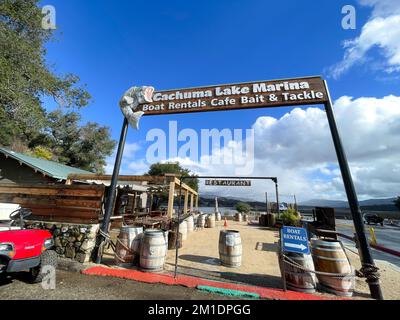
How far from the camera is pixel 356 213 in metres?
4.46

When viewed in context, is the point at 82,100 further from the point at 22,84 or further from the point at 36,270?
the point at 36,270

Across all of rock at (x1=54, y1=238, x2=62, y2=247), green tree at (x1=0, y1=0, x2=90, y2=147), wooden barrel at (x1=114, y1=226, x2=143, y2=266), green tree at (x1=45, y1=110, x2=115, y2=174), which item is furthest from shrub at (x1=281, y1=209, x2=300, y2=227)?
green tree at (x1=45, y1=110, x2=115, y2=174)

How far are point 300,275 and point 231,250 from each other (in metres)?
1.97

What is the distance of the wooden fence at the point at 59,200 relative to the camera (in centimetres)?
566

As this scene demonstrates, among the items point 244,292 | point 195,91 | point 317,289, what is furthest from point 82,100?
point 317,289

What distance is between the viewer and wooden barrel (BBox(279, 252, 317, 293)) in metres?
3.96

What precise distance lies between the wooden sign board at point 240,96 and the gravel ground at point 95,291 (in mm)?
4869

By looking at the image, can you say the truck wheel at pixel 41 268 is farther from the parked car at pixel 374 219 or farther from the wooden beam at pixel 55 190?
the parked car at pixel 374 219

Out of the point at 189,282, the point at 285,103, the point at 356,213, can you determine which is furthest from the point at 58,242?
the point at 356,213

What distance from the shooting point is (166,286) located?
4.06 m

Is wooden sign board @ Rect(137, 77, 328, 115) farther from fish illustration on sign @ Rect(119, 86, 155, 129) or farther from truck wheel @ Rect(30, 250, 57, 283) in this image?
truck wheel @ Rect(30, 250, 57, 283)

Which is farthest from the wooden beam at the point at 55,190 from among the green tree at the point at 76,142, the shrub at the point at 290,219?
the green tree at the point at 76,142
